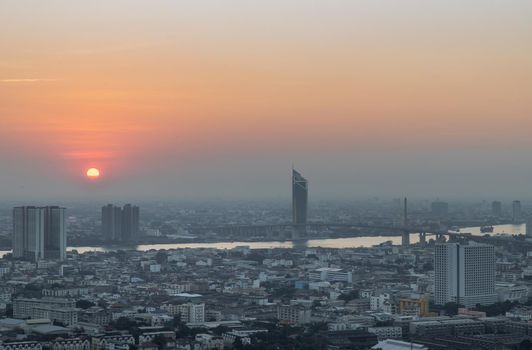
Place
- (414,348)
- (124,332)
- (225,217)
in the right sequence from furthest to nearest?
1. (225,217)
2. (124,332)
3. (414,348)

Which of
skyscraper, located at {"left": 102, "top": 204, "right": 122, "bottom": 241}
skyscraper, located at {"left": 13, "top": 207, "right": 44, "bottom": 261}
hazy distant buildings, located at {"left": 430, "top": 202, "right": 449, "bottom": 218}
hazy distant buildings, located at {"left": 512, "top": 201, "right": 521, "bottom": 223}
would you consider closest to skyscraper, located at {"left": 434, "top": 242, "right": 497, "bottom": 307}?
skyscraper, located at {"left": 13, "top": 207, "right": 44, "bottom": 261}

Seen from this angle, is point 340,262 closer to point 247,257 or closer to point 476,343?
point 247,257

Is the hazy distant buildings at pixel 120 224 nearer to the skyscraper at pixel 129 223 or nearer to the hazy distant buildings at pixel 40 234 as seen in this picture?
the skyscraper at pixel 129 223

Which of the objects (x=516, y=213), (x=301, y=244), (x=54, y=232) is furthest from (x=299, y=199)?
(x=54, y=232)

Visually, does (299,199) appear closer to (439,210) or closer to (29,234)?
(439,210)

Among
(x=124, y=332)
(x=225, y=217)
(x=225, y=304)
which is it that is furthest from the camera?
(x=225, y=217)

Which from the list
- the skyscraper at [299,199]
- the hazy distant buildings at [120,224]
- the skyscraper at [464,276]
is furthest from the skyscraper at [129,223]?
the skyscraper at [464,276]

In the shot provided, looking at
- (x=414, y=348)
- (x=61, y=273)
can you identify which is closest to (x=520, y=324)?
(x=414, y=348)

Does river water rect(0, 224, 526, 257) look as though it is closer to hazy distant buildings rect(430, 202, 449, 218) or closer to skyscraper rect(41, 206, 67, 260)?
skyscraper rect(41, 206, 67, 260)
